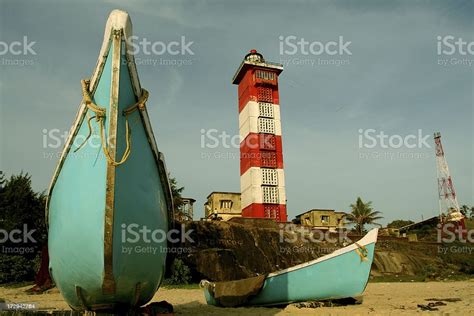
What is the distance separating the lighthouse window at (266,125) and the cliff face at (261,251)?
453 inches

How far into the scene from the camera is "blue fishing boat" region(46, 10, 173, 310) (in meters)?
5.23

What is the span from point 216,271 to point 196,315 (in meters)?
13.0

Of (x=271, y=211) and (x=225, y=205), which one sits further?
(x=225, y=205)

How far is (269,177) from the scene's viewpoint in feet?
134

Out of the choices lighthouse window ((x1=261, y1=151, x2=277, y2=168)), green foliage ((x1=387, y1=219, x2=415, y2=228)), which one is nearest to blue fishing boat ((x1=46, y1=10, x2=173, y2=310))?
lighthouse window ((x1=261, y1=151, x2=277, y2=168))

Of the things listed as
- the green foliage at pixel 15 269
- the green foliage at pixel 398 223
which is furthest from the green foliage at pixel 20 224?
the green foliage at pixel 398 223

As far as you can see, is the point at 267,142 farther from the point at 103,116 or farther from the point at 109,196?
the point at 109,196

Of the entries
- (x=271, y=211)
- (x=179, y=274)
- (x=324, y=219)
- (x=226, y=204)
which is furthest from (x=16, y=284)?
(x=324, y=219)

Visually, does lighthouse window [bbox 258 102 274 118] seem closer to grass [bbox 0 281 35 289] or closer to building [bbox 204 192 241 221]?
building [bbox 204 192 241 221]

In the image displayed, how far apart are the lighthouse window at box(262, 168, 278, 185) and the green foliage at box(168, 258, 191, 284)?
21149 mm

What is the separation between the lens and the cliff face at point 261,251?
70.1 feet

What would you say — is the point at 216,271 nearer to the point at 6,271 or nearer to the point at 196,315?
the point at 6,271

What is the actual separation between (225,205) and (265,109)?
1264cm

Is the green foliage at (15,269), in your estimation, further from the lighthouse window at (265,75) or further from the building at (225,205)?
the lighthouse window at (265,75)
